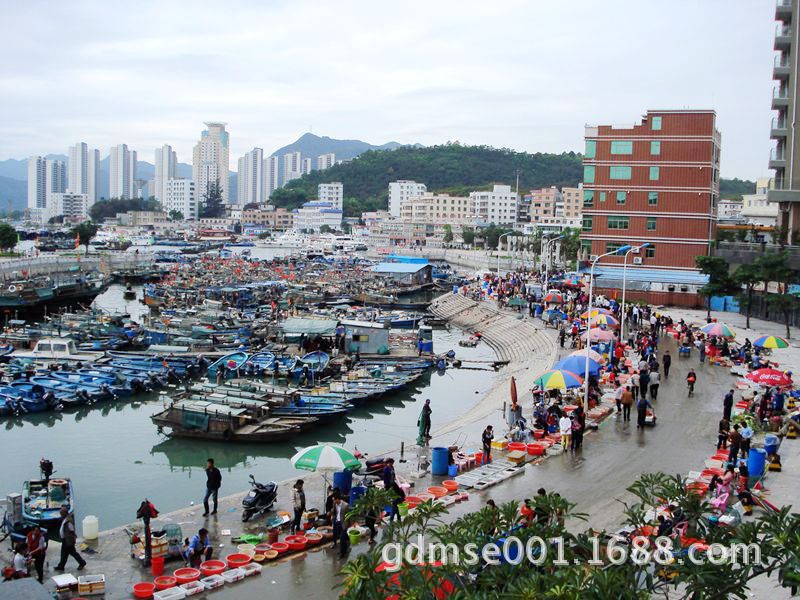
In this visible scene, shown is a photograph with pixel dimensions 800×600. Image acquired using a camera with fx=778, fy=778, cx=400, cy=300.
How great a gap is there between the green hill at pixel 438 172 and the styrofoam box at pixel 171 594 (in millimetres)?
153520

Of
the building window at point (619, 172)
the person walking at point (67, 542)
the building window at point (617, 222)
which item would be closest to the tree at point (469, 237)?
the building window at point (617, 222)

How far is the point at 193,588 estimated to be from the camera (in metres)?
9.98

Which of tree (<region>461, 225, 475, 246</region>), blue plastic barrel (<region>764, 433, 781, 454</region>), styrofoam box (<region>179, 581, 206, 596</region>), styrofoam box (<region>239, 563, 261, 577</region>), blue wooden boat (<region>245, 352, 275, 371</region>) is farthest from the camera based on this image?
tree (<region>461, 225, 475, 246</region>)

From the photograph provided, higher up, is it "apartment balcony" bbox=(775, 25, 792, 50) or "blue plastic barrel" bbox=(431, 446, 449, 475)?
"apartment balcony" bbox=(775, 25, 792, 50)

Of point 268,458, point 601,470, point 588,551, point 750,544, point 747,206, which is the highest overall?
point 747,206

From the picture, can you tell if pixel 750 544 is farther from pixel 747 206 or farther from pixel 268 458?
pixel 747 206

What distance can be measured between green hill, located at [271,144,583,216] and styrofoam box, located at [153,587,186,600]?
154 m

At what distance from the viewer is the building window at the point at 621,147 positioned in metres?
41.5

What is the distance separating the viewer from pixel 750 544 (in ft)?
21.5

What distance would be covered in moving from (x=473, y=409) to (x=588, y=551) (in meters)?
17.3

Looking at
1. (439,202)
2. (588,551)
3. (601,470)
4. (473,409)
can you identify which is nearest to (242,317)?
(473,409)

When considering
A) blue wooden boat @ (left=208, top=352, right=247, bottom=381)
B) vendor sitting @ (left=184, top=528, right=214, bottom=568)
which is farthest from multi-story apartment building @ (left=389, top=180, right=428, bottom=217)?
vendor sitting @ (left=184, top=528, right=214, bottom=568)

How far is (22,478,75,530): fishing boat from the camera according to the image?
13.8 m

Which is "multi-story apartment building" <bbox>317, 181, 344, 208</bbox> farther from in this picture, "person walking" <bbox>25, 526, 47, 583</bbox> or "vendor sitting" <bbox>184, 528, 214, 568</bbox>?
"person walking" <bbox>25, 526, 47, 583</bbox>
